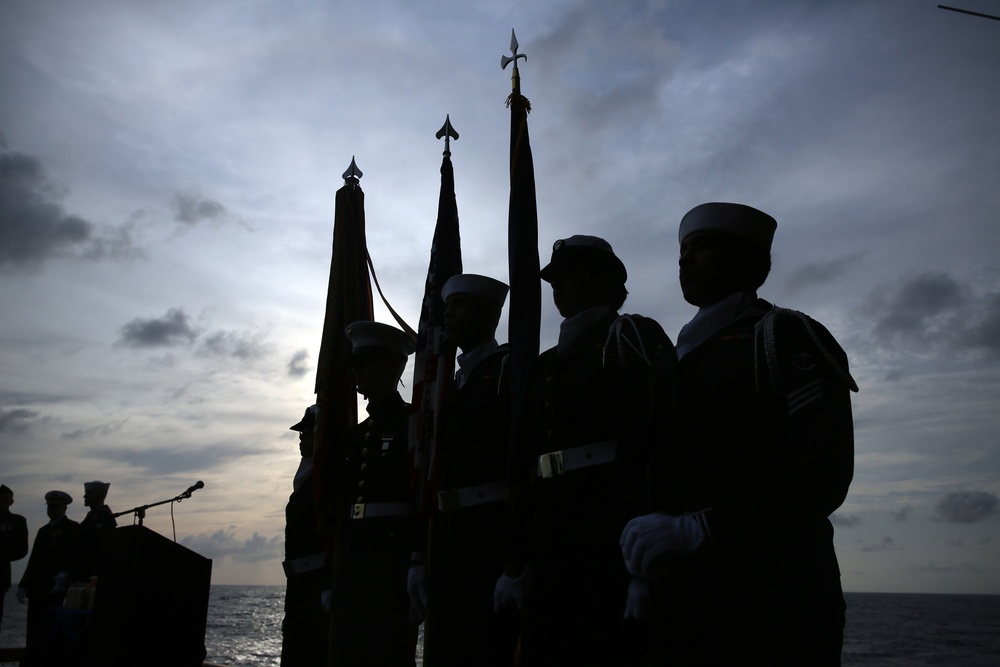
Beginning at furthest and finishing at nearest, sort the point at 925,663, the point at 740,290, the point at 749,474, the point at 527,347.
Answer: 1. the point at 925,663
2. the point at 527,347
3. the point at 740,290
4. the point at 749,474

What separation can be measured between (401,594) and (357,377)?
66.1 inches

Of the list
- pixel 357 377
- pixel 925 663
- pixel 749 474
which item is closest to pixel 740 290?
pixel 749 474

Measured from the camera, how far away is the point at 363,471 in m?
5.63

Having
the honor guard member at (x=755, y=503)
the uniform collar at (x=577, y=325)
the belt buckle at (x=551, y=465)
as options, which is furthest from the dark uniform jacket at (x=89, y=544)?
the honor guard member at (x=755, y=503)

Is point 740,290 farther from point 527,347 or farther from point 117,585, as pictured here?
point 117,585

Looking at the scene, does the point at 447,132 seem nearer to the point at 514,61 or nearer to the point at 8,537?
Result: the point at 514,61

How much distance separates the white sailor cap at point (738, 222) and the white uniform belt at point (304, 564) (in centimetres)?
450

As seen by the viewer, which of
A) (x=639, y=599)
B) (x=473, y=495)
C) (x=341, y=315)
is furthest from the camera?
(x=341, y=315)

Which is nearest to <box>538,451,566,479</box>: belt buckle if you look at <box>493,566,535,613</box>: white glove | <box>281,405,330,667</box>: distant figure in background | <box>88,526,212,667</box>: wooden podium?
<box>493,566,535,613</box>: white glove

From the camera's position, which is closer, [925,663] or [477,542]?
[477,542]

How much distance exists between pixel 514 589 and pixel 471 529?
901 mm

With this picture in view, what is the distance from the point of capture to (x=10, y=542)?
1231 centimetres

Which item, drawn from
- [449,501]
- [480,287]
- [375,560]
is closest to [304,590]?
[375,560]

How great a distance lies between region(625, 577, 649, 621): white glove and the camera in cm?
262
